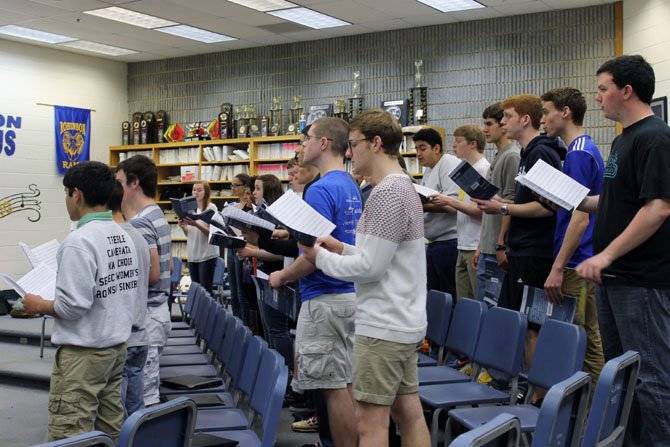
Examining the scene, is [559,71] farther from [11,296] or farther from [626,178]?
[11,296]

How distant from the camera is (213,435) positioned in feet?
9.13

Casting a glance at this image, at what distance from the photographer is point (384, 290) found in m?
2.54

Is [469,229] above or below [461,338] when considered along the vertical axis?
above

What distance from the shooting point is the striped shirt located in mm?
3490

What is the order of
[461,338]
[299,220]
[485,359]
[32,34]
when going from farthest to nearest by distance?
[32,34] < [461,338] < [485,359] < [299,220]

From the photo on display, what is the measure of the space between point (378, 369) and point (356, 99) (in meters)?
7.68

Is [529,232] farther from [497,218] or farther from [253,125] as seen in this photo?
[253,125]

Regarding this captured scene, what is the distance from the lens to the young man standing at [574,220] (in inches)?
140

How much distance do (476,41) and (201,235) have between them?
13.8ft

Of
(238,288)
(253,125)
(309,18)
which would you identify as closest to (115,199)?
(238,288)

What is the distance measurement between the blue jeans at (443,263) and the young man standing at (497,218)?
733 mm

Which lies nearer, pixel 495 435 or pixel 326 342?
pixel 495 435

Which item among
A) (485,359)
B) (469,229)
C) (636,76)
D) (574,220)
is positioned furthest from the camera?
(469,229)

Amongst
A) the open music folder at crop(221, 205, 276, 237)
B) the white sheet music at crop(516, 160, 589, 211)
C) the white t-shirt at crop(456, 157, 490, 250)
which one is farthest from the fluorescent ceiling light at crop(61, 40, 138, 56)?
the white sheet music at crop(516, 160, 589, 211)
